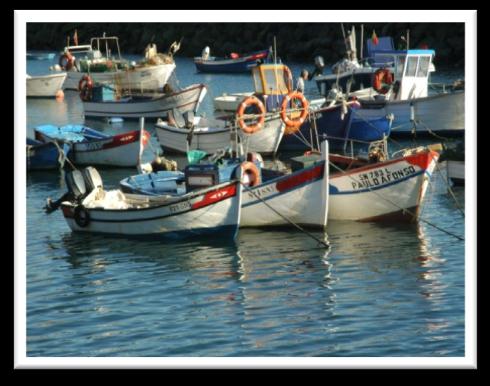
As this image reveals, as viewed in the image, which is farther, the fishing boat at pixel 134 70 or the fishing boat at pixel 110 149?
the fishing boat at pixel 134 70

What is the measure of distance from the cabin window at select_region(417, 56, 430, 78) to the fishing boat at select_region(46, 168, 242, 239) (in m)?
18.2

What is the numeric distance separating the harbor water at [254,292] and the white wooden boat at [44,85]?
31835 millimetres

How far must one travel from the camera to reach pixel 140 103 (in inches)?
1895

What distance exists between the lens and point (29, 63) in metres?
83.9

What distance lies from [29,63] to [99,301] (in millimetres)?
65654

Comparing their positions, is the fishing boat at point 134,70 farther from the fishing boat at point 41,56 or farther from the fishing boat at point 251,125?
the fishing boat at point 41,56

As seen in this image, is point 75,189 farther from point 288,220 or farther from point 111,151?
point 111,151

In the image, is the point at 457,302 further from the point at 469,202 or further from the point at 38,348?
the point at 38,348

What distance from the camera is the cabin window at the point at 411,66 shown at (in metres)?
41.7

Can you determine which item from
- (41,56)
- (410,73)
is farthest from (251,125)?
(41,56)

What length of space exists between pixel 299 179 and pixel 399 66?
18374 millimetres

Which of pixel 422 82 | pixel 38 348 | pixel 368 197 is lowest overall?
pixel 38 348

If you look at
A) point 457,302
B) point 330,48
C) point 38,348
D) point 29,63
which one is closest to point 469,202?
point 457,302

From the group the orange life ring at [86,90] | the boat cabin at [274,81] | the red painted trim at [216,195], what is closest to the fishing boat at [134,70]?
the orange life ring at [86,90]
